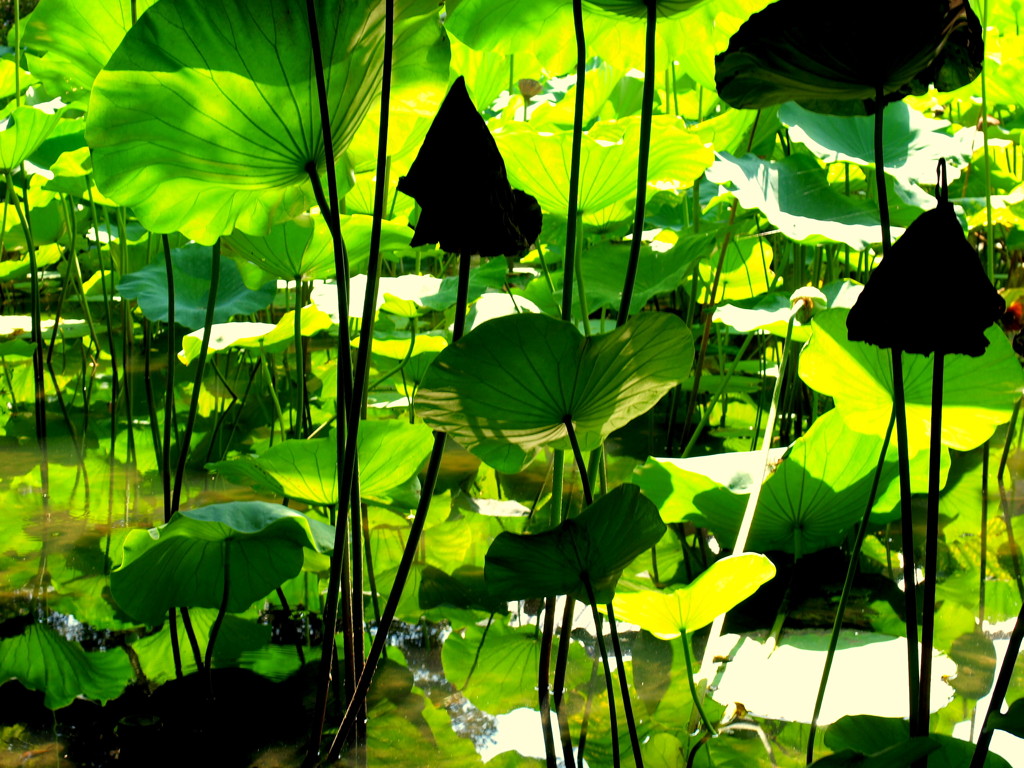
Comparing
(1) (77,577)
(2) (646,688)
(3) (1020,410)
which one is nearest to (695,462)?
(2) (646,688)

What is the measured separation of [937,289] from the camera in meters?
0.62

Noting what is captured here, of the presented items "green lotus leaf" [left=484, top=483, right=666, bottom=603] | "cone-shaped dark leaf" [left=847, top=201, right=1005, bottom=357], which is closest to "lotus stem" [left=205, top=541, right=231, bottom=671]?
"green lotus leaf" [left=484, top=483, right=666, bottom=603]

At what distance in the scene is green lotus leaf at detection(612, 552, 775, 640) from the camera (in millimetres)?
792

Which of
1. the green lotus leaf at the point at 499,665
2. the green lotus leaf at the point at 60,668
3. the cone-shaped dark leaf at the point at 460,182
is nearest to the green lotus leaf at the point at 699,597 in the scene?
the green lotus leaf at the point at 499,665

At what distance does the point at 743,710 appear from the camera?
0.95m

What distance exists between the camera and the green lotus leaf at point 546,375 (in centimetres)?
78

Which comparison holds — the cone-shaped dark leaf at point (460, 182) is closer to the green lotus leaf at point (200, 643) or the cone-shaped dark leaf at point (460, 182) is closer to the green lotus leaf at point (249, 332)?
the green lotus leaf at point (200, 643)

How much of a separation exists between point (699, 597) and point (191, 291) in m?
1.47

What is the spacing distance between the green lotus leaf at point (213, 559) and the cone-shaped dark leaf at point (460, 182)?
374 mm

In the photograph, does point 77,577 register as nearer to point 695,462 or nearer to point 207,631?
point 207,631

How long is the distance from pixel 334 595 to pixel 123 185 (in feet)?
1.50

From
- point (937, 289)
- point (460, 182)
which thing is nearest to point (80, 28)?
point (460, 182)

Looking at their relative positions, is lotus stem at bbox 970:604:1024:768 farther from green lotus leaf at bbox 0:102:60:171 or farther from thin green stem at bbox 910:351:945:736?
green lotus leaf at bbox 0:102:60:171

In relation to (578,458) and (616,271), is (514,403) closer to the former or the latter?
(578,458)
